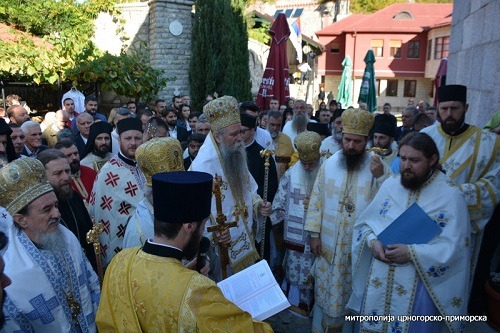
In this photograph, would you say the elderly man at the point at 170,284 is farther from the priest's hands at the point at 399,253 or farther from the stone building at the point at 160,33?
the stone building at the point at 160,33

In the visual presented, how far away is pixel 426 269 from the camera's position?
285cm

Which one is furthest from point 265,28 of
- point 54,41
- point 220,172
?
point 220,172

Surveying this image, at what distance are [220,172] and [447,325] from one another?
211 centimetres

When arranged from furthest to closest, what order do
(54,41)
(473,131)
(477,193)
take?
(54,41) → (473,131) → (477,193)

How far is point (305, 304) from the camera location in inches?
182

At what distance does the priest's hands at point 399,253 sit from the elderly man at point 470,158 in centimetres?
105

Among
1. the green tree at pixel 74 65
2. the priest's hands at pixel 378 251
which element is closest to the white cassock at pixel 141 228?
the priest's hands at pixel 378 251

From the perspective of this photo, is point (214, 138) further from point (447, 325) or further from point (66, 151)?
point (447, 325)

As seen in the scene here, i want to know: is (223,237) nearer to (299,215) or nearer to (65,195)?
(65,195)

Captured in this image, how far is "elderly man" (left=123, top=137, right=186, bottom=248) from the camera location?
105 inches

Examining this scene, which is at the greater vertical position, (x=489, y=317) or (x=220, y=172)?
(x=220, y=172)

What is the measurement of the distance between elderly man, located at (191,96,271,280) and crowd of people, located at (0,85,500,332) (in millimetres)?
12

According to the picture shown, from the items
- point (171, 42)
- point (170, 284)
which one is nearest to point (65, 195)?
point (170, 284)

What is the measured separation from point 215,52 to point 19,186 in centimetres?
1407
